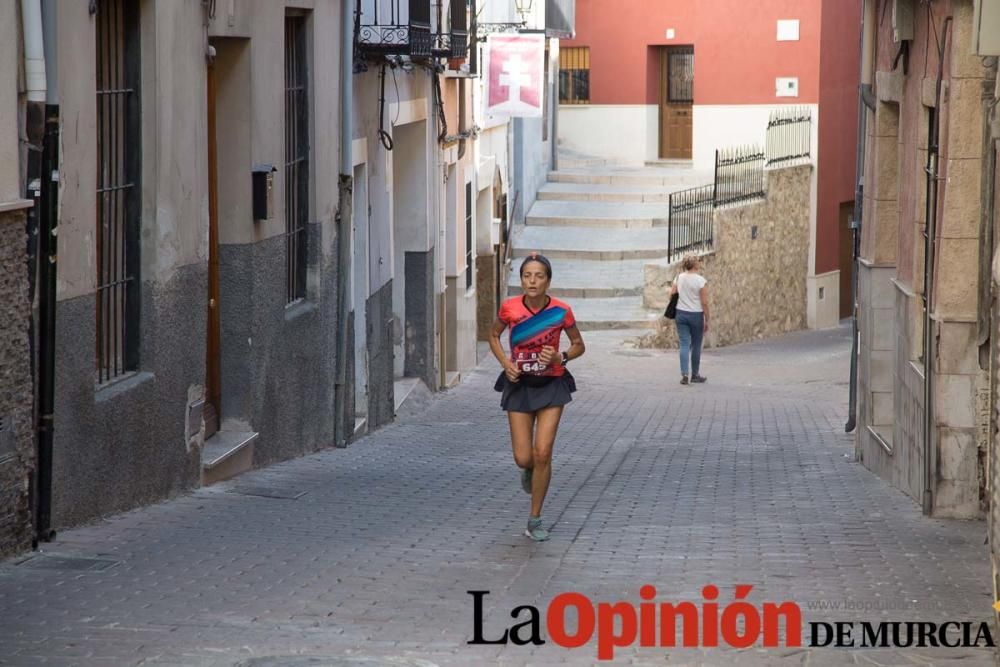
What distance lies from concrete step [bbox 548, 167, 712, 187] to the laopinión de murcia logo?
2704 cm

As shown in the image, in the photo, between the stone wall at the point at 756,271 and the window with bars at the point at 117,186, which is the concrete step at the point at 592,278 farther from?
the window with bars at the point at 117,186

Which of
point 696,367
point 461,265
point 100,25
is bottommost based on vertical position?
point 696,367

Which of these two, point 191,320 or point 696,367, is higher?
point 191,320

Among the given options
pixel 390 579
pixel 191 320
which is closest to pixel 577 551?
pixel 390 579

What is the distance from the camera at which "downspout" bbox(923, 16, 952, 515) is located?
32.5 feet

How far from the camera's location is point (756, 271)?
100ft

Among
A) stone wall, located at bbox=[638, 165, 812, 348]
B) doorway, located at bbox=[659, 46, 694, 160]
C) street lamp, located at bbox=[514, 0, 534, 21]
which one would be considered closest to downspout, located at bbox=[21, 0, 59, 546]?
stone wall, located at bbox=[638, 165, 812, 348]

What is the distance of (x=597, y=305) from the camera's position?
27922 millimetres

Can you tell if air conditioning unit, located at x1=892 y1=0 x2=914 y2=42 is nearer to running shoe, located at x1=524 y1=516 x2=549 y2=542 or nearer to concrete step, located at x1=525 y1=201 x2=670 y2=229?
running shoe, located at x1=524 y1=516 x2=549 y2=542

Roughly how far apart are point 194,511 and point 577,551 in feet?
7.65

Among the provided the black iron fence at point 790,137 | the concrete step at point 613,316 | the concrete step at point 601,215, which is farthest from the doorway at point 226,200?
the black iron fence at point 790,137

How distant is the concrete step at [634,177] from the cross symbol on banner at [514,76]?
996cm

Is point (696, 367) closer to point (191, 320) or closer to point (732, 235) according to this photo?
point (732, 235)

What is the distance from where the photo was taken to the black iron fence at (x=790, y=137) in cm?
3225
